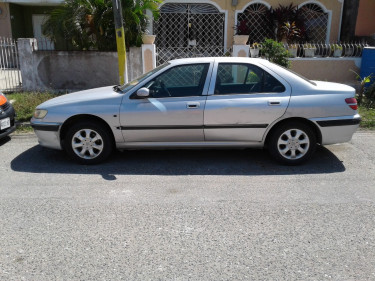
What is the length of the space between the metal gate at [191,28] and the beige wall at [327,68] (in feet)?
8.98

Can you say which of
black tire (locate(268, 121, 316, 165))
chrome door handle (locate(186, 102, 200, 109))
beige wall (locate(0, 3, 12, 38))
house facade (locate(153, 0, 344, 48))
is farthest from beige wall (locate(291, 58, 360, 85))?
beige wall (locate(0, 3, 12, 38))

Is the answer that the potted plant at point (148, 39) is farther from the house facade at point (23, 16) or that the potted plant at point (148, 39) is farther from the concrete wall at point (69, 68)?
the house facade at point (23, 16)

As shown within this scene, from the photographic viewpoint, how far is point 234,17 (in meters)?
13.0

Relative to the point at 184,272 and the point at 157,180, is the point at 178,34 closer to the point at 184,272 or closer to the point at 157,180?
the point at 157,180

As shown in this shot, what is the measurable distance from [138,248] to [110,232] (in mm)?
416

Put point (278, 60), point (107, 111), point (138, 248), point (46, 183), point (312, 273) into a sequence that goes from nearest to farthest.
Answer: point (312, 273)
point (138, 248)
point (46, 183)
point (107, 111)
point (278, 60)

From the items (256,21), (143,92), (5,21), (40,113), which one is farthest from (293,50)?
(5,21)

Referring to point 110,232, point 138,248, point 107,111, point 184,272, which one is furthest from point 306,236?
point 107,111

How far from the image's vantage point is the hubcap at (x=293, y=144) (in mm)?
5336

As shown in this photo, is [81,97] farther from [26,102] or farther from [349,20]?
[349,20]

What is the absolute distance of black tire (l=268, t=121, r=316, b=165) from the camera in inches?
209

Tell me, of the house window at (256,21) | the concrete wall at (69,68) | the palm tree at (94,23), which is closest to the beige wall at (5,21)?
the palm tree at (94,23)

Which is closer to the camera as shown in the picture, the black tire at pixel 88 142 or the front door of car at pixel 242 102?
the front door of car at pixel 242 102

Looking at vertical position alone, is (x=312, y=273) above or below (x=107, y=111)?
→ below
